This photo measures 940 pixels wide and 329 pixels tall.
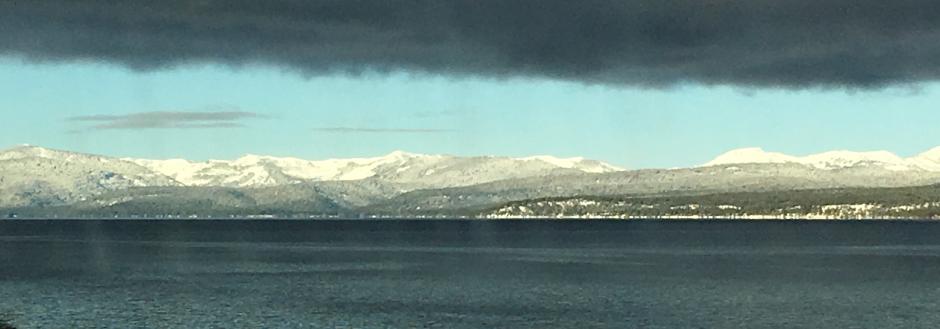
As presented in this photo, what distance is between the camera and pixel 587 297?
131250mm

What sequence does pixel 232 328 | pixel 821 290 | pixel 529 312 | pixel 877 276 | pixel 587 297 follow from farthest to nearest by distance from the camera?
1. pixel 877 276
2. pixel 821 290
3. pixel 587 297
4. pixel 529 312
5. pixel 232 328

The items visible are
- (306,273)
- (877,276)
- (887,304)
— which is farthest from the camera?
(306,273)

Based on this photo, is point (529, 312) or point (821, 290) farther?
point (821, 290)

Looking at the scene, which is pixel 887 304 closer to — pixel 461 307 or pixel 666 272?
pixel 461 307

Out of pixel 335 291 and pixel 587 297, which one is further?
pixel 335 291

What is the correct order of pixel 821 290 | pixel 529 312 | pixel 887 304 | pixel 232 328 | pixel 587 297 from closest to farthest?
pixel 232 328, pixel 529 312, pixel 887 304, pixel 587 297, pixel 821 290

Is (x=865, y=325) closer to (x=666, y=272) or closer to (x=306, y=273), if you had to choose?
(x=666, y=272)

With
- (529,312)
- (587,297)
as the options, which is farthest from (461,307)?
(587,297)

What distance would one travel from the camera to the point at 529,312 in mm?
114125

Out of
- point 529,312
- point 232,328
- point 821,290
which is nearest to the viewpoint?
point 232,328

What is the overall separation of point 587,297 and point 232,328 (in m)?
43.7

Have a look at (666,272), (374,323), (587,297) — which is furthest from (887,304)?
(666,272)

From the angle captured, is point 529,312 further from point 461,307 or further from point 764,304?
point 764,304

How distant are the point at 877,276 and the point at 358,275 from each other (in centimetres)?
6821
